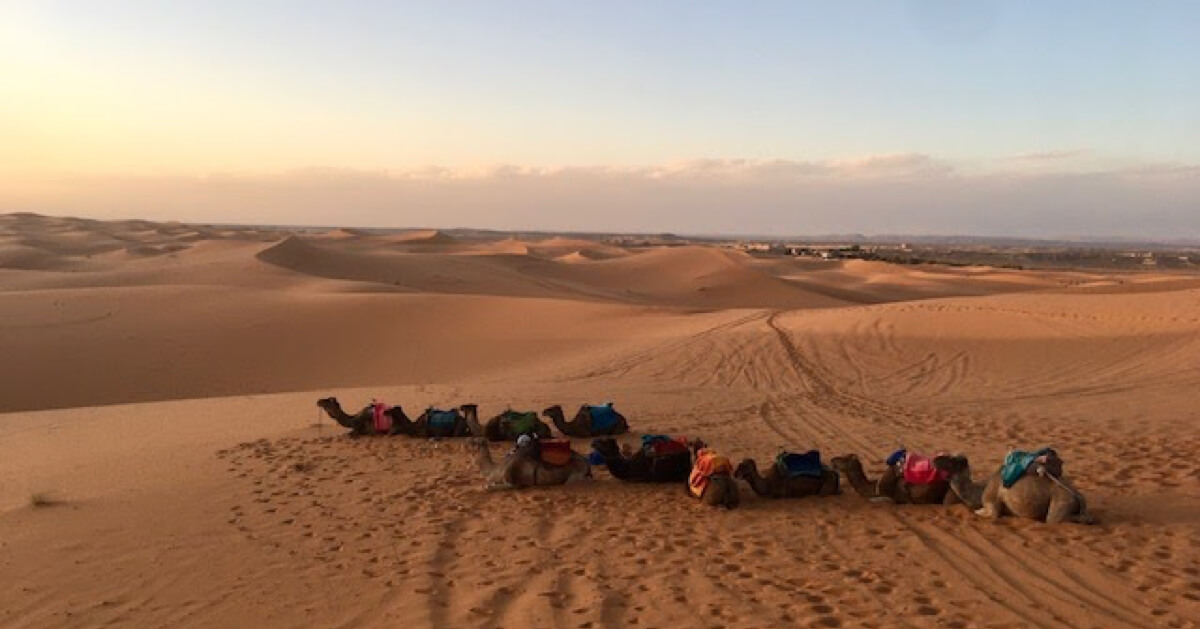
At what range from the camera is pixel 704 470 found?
7.35 metres

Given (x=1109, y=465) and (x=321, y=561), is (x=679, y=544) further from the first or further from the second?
(x=1109, y=465)

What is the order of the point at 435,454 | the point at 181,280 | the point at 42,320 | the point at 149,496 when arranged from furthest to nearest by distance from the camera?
the point at 181,280 → the point at 42,320 → the point at 435,454 → the point at 149,496

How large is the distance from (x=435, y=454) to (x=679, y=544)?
3784mm

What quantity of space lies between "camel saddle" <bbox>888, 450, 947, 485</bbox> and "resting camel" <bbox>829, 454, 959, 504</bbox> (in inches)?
1.3

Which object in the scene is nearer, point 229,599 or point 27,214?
point 229,599

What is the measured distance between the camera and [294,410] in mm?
12664

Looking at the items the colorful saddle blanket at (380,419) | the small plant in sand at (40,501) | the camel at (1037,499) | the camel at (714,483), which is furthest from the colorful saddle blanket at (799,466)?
the small plant in sand at (40,501)

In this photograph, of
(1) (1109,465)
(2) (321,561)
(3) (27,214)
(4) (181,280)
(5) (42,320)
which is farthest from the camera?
(3) (27,214)

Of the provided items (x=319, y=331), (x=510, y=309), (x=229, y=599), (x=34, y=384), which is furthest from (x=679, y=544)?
(x=510, y=309)

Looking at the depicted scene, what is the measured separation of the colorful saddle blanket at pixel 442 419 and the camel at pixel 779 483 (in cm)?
377

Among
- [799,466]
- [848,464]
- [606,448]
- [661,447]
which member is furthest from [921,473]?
[606,448]

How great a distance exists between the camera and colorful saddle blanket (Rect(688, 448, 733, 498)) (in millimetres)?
7281

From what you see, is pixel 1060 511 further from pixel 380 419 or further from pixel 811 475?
pixel 380 419

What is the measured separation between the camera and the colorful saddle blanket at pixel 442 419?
9.99 metres
